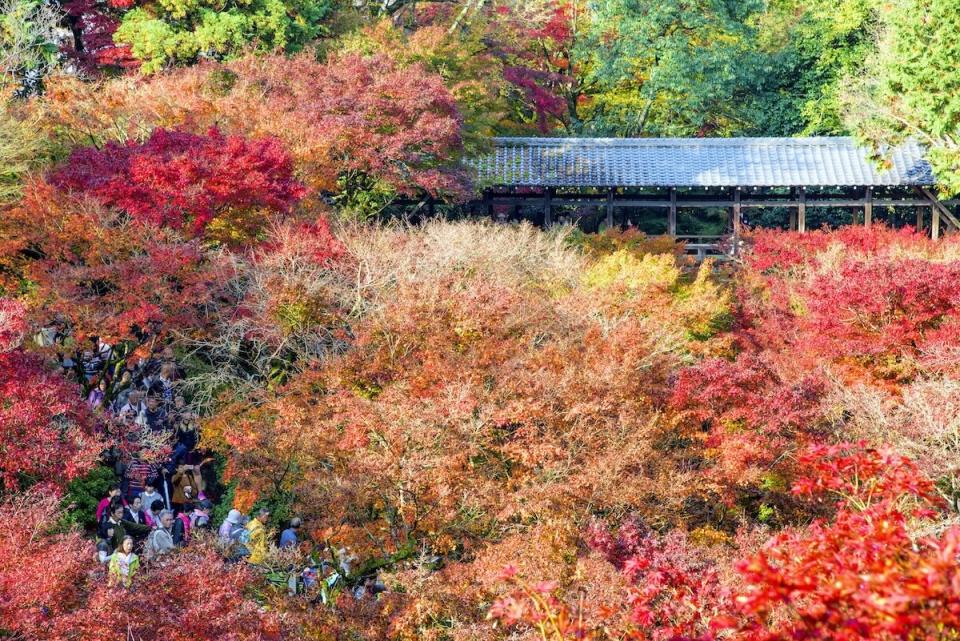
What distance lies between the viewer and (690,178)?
1054 inches

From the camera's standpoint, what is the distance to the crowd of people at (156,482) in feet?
39.1

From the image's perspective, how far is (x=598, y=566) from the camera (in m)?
10.5

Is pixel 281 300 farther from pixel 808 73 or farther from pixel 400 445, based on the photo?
pixel 808 73

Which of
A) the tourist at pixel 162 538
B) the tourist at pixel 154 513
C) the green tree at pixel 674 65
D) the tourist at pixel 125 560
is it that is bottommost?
the tourist at pixel 154 513

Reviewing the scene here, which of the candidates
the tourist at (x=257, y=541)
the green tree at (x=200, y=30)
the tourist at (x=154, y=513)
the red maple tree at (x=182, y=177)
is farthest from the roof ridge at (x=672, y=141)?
the tourist at (x=257, y=541)

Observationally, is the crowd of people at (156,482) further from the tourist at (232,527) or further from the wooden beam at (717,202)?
the wooden beam at (717,202)

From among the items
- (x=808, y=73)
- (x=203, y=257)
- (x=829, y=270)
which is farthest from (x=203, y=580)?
(x=808, y=73)

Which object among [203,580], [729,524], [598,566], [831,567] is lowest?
[729,524]

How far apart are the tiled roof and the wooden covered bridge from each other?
23 millimetres

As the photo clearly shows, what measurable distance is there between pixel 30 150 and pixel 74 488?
635 cm

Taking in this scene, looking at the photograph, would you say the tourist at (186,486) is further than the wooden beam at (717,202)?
No

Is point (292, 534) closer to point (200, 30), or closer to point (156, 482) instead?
point (156, 482)

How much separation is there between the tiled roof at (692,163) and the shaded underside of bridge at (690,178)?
0.02m

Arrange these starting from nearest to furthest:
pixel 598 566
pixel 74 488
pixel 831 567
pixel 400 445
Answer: pixel 831 567 < pixel 598 566 < pixel 400 445 < pixel 74 488
